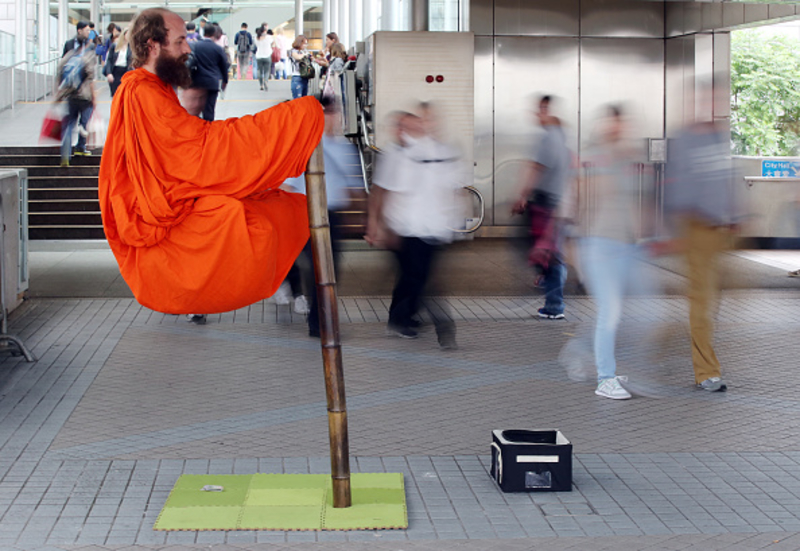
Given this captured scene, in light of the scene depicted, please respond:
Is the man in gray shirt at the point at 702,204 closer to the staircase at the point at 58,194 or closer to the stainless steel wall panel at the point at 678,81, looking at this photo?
the stainless steel wall panel at the point at 678,81

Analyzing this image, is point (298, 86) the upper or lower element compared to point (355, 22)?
lower

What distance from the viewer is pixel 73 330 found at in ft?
31.6

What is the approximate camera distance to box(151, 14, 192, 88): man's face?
4203 millimetres

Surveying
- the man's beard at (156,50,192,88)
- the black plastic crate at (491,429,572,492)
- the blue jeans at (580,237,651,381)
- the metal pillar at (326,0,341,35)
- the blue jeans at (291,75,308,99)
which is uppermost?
the metal pillar at (326,0,341,35)

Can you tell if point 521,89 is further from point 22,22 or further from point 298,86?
point 22,22

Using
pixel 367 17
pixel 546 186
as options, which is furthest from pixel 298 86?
pixel 546 186

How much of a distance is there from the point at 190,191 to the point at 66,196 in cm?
1330

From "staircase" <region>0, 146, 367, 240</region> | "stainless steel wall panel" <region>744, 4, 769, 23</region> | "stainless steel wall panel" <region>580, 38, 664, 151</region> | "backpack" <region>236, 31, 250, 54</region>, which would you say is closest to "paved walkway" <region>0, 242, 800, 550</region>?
"staircase" <region>0, 146, 367, 240</region>

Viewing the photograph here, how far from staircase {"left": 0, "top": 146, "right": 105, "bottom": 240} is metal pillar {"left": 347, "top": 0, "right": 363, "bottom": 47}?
578 inches

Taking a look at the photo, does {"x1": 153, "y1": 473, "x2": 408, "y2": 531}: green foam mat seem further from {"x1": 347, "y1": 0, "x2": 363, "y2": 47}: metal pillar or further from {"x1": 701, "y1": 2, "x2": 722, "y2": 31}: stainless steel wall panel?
{"x1": 347, "y1": 0, "x2": 363, "y2": 47}: metal pillar

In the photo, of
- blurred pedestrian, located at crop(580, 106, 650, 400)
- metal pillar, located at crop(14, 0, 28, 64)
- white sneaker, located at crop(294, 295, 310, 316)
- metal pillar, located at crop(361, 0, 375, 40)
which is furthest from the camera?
metal pillar, located at crop(14, 0, 28, 64)

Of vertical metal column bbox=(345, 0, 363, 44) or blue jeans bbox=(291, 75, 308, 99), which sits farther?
vertical metal column bbox=(345, 0, 363, 44)

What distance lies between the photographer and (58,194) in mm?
16609

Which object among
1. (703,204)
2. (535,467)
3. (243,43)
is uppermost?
(243,43)
